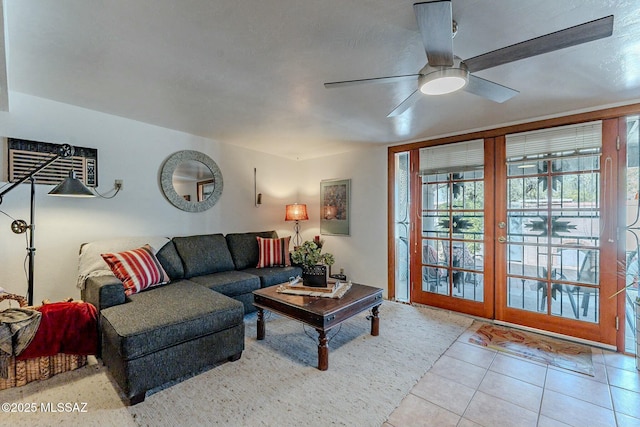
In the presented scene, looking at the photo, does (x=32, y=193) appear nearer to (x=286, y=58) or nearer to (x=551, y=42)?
(x=286, y=58)

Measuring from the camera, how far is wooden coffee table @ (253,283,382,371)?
2225mm

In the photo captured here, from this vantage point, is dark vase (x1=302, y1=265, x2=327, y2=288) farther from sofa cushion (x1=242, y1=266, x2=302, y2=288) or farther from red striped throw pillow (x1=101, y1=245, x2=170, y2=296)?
red striped throw pillow (x1=101, y1=245, x2=170, y2=296)

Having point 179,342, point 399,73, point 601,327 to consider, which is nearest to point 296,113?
point 399,73

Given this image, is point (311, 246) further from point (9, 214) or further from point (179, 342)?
point (9, 214)

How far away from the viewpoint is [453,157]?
3.51m

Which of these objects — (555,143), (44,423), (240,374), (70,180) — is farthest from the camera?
(555,143)

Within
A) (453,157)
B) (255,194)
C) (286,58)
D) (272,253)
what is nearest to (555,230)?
(453,157)

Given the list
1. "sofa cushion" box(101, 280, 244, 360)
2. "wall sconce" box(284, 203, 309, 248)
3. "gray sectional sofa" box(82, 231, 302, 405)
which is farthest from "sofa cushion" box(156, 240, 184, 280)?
"wall sconce" box(284, 203, 309, 248)

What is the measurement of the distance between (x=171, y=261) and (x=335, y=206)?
2.49 meters

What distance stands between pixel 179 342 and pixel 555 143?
3.83 m

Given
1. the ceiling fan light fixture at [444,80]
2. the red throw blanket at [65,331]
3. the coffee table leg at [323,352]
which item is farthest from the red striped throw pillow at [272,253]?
the ceiling fan light fixture at [444,80]

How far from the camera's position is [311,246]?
9.27 feet

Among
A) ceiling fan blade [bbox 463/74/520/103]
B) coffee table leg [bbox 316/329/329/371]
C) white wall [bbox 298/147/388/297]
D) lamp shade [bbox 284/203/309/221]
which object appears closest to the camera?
ceiling fan blade [bbox 463/74/520/103]

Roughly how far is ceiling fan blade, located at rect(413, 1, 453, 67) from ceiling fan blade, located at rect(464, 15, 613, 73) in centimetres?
23
